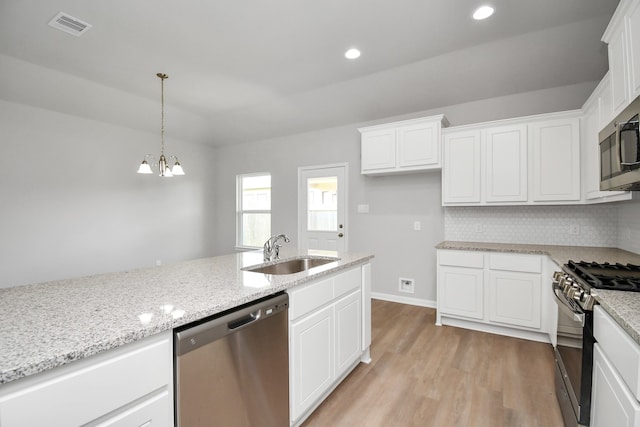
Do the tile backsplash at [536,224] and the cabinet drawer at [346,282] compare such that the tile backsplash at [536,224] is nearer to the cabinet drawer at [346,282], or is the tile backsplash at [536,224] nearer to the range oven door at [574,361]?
the range oven door at [574,361]

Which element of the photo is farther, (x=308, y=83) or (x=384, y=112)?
(x=384, y=112)

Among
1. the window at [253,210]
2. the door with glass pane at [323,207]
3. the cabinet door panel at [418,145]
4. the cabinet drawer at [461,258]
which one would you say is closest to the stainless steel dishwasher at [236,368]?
the cabinet drawer at [461,258]

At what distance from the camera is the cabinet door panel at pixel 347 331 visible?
2082mm

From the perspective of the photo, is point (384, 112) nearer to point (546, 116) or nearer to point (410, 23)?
point (410, 23)

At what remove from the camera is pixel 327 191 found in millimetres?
4992

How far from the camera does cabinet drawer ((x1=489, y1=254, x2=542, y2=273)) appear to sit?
289 cm

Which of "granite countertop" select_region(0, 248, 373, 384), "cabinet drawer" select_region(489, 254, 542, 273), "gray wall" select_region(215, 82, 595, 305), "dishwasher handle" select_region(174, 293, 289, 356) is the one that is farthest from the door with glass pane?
"dishwasher handle" select_region(174, 293, 289, 356)

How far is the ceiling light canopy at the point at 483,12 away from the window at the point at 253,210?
4.08 m

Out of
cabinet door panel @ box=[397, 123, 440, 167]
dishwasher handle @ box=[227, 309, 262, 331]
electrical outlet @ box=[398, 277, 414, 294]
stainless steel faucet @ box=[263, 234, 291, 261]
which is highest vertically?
cabinet door panel @ box=[397, 123, 440, 167]

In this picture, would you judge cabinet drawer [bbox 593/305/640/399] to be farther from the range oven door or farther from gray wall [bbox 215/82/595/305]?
gray wall [bbox 215/82/595/305]

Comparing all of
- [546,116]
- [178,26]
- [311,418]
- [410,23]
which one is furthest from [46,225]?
[546,116]

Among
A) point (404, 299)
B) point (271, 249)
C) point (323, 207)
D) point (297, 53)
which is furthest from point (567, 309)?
point (323, 207)

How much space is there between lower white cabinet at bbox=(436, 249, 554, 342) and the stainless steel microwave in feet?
3.96

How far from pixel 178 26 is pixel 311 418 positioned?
335 centimetres
